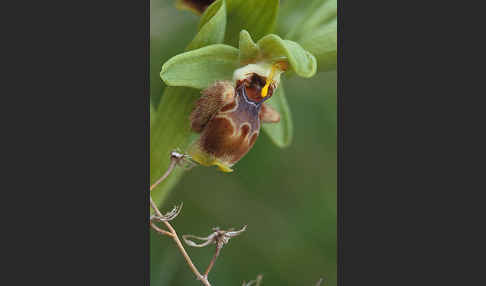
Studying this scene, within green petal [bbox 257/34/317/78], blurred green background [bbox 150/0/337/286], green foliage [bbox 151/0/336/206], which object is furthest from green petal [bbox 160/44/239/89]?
blurred green background [bbox 150/0/337/286]

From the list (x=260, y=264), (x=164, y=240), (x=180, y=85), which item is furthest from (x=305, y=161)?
(x=180, y=85)

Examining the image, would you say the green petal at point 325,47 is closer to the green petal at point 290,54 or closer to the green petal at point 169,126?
the green petal at point 290,54


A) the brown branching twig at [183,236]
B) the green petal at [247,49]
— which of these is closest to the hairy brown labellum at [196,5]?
the green petal at [247,49]

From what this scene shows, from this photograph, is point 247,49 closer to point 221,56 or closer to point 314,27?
point 221,56

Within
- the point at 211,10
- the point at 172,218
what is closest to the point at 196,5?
the point at 211,10

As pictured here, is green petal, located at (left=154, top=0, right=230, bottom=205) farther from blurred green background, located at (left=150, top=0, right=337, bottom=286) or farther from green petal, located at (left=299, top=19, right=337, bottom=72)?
green petal, located at (left=299, top=19, right=337, bottom=72)
